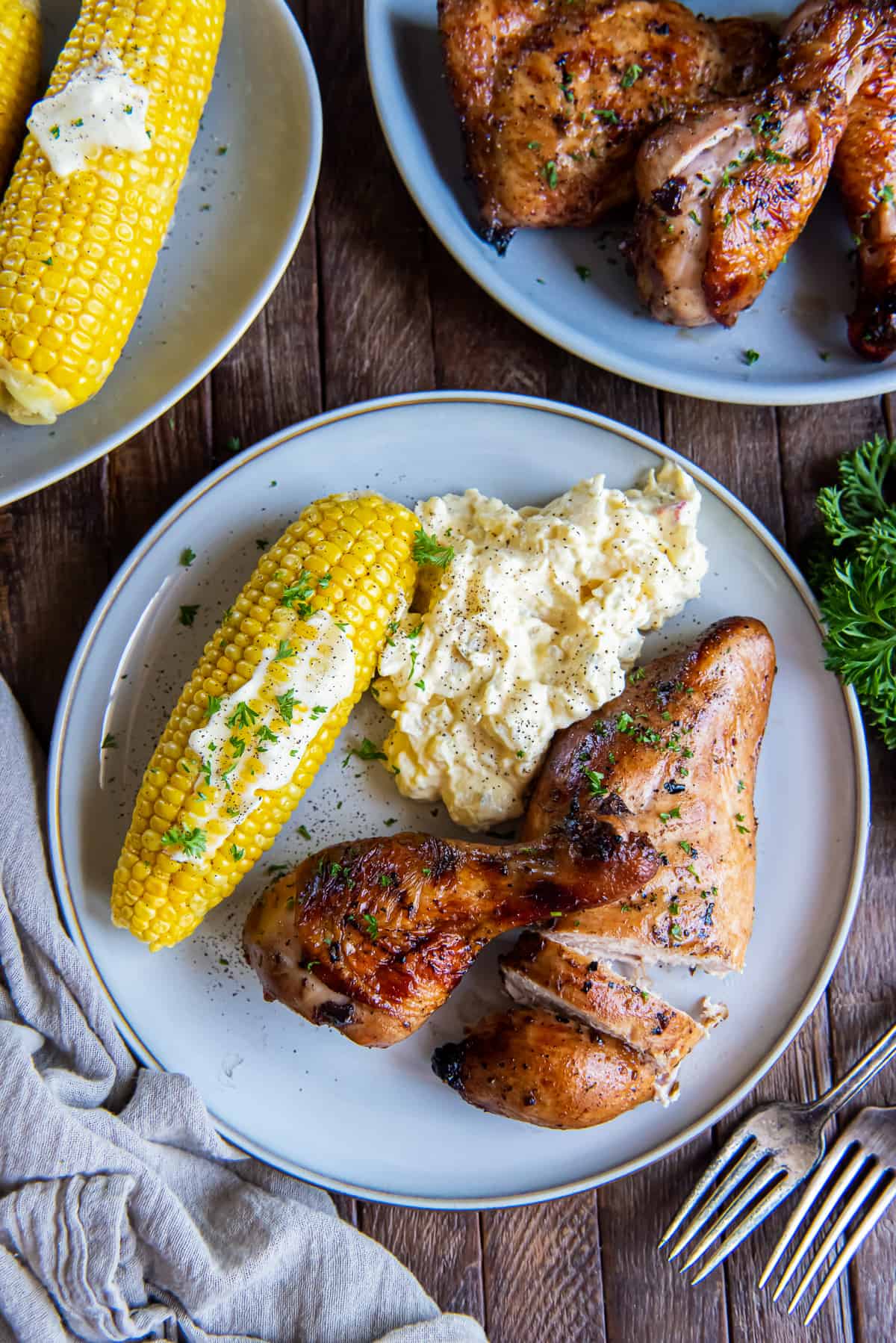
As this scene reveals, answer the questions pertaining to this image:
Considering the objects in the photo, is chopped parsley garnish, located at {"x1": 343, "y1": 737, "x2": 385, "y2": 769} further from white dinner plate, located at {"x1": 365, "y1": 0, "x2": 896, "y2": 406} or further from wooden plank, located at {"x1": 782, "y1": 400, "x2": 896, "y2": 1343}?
wooden plank, located at {"x1": 782, "y1": 400, "x2": 896, "y2": 1343}

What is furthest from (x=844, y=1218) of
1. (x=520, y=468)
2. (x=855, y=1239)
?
(x=520, y=468)

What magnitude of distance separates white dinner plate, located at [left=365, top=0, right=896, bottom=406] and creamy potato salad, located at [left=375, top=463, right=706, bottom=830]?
0.53m

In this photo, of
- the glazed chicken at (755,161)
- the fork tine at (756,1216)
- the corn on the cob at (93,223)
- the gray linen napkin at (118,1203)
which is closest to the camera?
the corn on the cob at (93,223)

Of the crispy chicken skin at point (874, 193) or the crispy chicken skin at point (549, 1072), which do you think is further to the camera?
the crispy chicken skin at point (874, 193)

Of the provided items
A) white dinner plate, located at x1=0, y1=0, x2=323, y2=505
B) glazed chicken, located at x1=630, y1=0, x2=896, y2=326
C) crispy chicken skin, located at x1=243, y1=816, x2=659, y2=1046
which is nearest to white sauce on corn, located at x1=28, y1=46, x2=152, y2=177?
white dinner plate, located at x1=0, y1=0, x2=323, y2=505

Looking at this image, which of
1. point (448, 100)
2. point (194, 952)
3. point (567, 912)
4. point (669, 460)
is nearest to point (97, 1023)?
point (194, 952)

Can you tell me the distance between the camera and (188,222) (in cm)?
331

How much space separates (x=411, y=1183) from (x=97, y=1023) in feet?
3.64

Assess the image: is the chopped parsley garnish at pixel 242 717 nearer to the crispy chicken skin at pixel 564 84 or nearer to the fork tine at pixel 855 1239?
the crispy chicken skin at pixel 564 84

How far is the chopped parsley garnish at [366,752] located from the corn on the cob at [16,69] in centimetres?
202

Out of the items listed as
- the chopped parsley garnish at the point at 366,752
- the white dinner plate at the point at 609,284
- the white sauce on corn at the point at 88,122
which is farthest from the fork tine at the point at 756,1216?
the white sauce on corn at the point at 88,122

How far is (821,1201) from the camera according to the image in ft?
11.4

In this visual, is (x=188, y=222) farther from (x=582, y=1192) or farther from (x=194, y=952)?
(x=582, y=1192)

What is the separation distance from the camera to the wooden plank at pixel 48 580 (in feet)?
11.2
